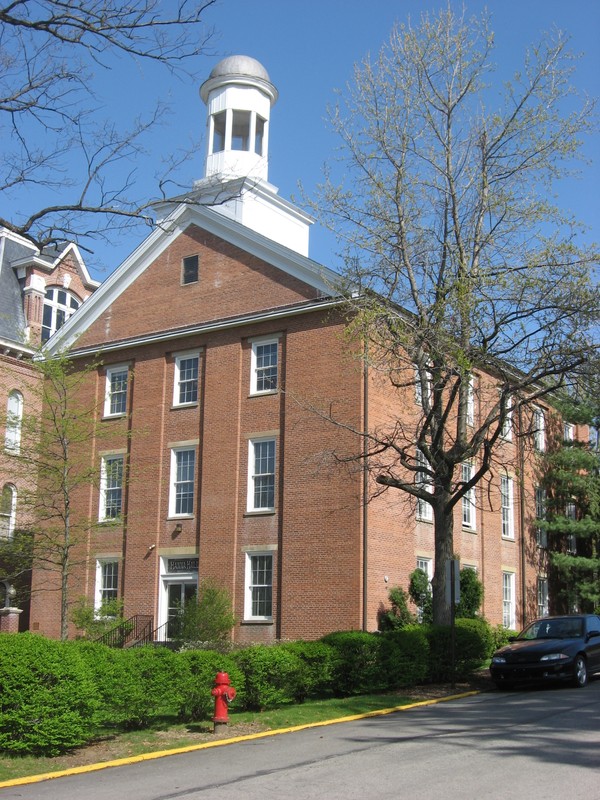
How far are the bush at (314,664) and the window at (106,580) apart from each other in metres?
15.3

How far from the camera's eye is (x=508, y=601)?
35.2 m

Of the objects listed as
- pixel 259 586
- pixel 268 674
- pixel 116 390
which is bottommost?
pixel 268 674

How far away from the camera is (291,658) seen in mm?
16234

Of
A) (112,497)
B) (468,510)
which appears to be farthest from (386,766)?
(468,510)

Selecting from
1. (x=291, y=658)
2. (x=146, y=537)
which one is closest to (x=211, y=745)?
(x=291, y=658)

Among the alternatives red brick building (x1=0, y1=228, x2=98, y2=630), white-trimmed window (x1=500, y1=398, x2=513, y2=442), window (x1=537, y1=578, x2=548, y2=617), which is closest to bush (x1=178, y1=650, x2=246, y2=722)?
white-trimmed window (x1=500, y1=398, x2=513, y2=442)

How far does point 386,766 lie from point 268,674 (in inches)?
218

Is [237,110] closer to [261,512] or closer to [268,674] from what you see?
[261,512]

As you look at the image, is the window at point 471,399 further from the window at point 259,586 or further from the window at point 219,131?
the window at point 219,131

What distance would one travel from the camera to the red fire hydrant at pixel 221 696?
45.3ft

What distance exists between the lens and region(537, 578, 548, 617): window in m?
37.3

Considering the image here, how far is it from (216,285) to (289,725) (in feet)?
63.7

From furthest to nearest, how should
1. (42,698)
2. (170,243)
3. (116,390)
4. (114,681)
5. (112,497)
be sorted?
(116,390) → (170,243) → (112,497) → (114,681) → (42,698)

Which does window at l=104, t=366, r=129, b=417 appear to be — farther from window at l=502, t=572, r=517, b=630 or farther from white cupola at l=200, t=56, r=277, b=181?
window at l=502, t=572, r=517, b=630
